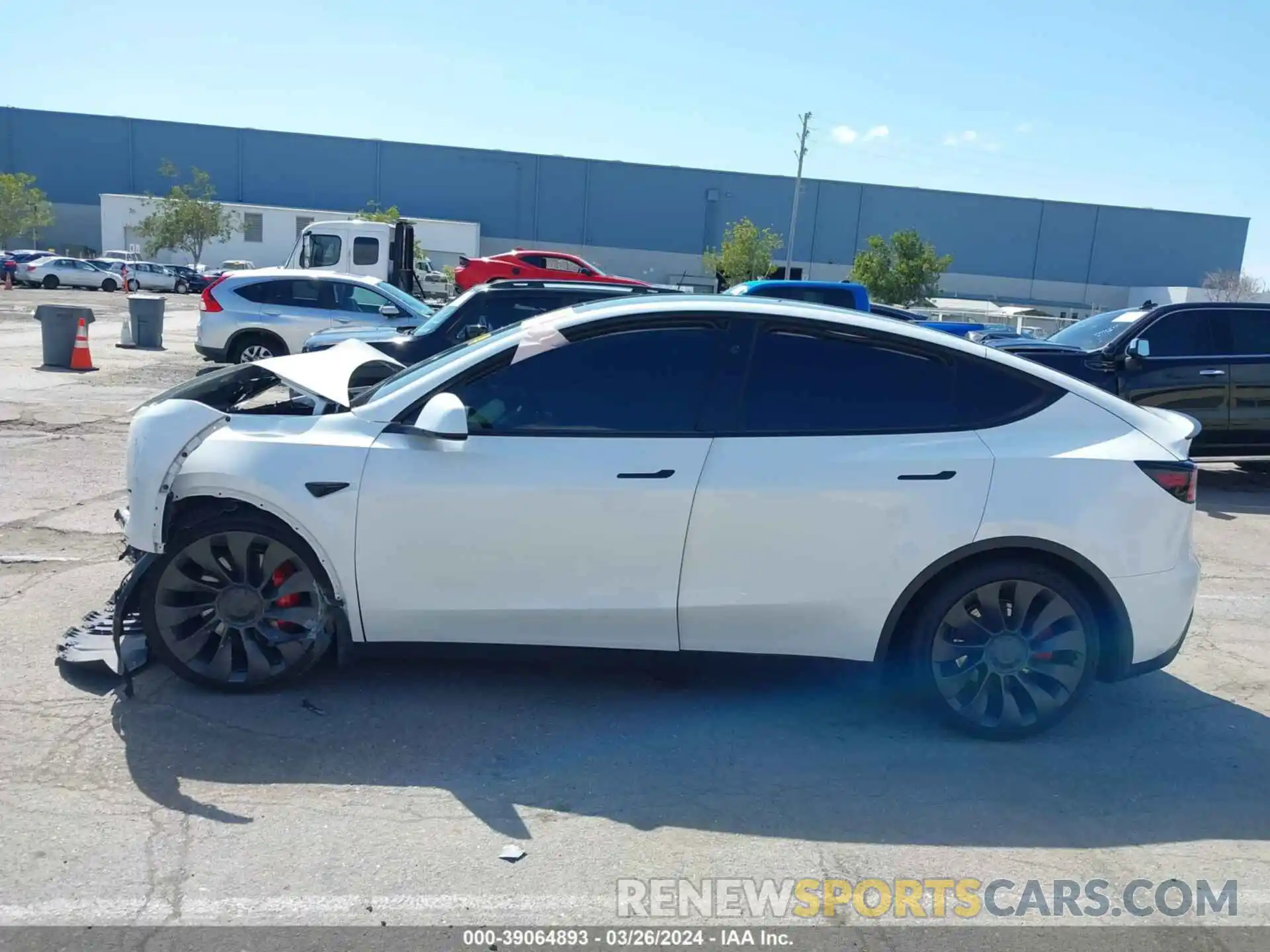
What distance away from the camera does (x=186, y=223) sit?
193ft

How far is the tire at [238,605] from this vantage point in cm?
434

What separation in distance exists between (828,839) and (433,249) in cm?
5614

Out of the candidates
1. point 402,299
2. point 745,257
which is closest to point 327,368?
point 402,299

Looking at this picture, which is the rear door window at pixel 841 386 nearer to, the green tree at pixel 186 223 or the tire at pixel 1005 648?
the tire at pixel 1005 648

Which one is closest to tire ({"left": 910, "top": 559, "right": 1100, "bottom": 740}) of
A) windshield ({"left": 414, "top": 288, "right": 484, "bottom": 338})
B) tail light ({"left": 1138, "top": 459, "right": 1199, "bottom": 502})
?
tail light ({"left": 1138, "top": 459, "right": 1199, "bottom": 502})

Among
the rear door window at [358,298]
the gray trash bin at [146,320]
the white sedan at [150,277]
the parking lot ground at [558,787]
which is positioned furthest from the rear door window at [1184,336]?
the white sedan at [150,277]

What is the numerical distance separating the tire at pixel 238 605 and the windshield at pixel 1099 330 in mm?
9207

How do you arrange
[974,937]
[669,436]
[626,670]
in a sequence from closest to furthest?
[974,937], [669,436], [626,670]

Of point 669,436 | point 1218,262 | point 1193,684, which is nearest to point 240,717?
point 669,436

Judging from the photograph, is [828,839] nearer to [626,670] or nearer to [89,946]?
[626,670]

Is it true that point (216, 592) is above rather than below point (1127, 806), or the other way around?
above

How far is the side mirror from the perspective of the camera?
409cm

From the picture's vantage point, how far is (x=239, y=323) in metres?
16.2

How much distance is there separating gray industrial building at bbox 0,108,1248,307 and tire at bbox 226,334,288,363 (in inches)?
2084
